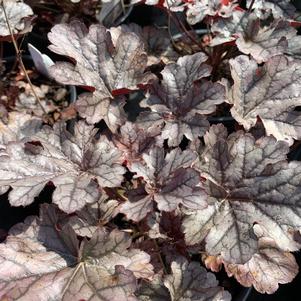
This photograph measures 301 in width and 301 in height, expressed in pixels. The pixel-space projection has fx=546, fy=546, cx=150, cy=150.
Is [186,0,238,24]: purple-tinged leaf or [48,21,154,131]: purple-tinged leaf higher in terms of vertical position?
[186,0,238,24]: purple-tinged leaf

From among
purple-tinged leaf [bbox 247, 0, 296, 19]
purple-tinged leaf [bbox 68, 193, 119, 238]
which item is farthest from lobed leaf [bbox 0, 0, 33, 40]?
purple-tinged leaf [bbox 247, 0, 296, 19]

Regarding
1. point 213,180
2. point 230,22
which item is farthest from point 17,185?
point 230,22

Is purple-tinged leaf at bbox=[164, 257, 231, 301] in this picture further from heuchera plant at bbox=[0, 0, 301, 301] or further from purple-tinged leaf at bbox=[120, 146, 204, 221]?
purple-tinged leaf at bbox=[120, 146, 204, 221]

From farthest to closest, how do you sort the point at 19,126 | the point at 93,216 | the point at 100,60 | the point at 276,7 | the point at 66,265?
the point at 276,7
the point at 19,126
the point at 100,60
the point at 93,216
the point at 66,265

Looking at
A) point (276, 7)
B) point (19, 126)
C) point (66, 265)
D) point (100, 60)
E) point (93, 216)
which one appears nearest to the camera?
point (66, 265)

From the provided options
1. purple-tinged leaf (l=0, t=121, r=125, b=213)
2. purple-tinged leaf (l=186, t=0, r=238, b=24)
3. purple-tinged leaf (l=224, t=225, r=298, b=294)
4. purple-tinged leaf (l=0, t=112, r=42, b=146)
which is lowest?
purple-tinged leaf (l=224, t=225, r=298, b=294)

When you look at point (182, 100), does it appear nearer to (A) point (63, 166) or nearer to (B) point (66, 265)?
(A) point (63, 166)

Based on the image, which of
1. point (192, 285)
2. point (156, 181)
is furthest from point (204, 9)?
point (192, 285)

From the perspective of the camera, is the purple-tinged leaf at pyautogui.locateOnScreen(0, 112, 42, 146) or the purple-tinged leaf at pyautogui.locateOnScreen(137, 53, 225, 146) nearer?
the purple-tinged leaf at pyautogui.locateOnScreen(137, 53, 225, 146)

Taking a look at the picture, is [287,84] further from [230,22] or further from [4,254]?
[4,254]

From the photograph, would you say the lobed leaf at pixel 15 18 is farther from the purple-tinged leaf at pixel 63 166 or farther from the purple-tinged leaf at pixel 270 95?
the purple-tinged leaf at pixel 270 95
